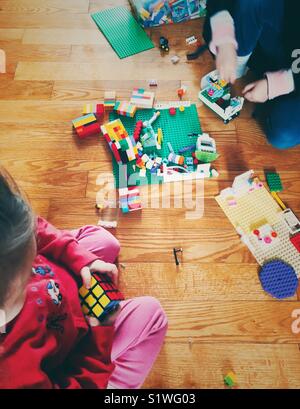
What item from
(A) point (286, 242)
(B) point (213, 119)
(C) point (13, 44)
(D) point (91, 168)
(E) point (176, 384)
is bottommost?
(E) point (176, 384)

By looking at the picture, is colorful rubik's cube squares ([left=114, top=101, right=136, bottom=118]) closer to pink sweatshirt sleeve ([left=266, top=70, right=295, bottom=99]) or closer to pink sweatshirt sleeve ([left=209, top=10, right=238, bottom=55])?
pink sweatshirt sleeve ([left=209, top=10, right=238, bottom=55])

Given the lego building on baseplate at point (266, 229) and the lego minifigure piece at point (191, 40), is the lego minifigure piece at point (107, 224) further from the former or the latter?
the lego minifigure piece at point (191, 40)

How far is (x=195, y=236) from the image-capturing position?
1.22 m

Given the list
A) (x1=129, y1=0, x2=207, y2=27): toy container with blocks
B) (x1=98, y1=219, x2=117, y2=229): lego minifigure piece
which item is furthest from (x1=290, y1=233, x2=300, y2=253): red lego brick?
(x1=129, y1=0, x2=207, y2=27): toy container with blocks

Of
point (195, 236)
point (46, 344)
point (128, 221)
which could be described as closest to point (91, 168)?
point (128, 221)

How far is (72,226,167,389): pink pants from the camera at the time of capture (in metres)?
0.90

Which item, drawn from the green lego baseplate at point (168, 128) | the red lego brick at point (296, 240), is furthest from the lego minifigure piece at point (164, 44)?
the red lego brick at point (296, 240)

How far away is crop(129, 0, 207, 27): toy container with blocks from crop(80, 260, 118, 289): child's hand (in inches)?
45.6

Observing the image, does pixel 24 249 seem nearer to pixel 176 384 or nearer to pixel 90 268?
pixel 90 268

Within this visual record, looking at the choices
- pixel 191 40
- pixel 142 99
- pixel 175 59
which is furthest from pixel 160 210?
pixel 191 40

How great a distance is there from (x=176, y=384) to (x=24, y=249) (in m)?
0.69

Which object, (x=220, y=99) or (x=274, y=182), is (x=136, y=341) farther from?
(x=220, y=99)

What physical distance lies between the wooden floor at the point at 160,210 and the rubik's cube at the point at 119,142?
0.06 meters

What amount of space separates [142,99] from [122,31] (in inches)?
16.3
